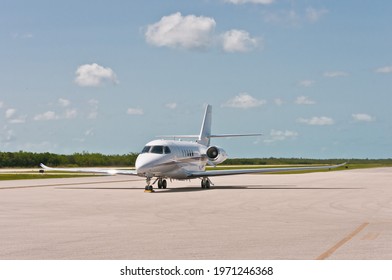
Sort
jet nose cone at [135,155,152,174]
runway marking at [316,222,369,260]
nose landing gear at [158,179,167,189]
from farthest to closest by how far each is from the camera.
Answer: nose landing gear at [158,179,167,189] → jet nose cone at [135,155,152,174] → runway marking at [316,222,369,260]

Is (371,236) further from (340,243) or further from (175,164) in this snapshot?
(175,164)

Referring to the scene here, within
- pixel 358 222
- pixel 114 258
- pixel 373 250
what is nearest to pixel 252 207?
pixel 358 222

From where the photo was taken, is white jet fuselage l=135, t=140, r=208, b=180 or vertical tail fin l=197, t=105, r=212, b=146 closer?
white jet fuselage l=135, t=140, r=208, b=180

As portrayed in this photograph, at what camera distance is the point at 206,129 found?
1823 inches

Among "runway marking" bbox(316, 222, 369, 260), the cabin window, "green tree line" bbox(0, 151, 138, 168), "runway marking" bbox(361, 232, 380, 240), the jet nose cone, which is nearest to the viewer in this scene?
"runway marking" bbox(316, 222, 369, 260)

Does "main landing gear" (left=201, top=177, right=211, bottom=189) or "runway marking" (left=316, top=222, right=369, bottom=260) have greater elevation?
"main landing gear" (left=201, top=177, right=211, bottom=189)

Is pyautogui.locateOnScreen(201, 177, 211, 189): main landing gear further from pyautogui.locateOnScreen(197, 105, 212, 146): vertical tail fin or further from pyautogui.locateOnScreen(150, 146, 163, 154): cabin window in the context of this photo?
pyautogui.locateOnScreen(197, 105, 212, 146): vertical tail fin

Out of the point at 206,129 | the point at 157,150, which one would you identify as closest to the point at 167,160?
the point at 157,150

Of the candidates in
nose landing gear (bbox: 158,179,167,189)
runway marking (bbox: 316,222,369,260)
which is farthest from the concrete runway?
nose landing gear (bbox: 158,179,167,189)

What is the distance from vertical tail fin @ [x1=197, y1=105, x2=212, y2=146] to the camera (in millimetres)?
45281

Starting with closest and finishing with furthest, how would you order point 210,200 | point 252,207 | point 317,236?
point 317,236 < point 252,207 < point 210,200
